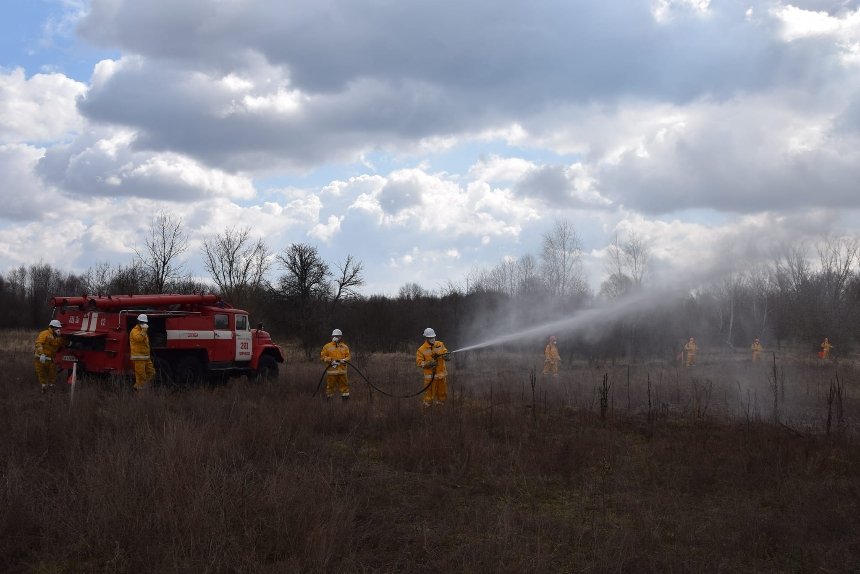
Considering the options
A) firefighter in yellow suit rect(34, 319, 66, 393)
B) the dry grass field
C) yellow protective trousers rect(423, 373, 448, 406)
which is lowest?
the dry grass field

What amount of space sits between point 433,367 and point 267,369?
18.4 feet

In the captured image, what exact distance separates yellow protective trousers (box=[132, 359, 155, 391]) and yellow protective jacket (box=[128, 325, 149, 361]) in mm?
117

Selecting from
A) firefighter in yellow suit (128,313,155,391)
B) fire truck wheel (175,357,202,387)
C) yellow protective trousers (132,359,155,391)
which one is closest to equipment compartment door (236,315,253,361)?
fire truck wheel (175,357,202,387)

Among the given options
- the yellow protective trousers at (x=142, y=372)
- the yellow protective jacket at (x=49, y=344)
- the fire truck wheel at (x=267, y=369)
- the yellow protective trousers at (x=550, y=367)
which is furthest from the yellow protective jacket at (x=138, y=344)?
the yellow protective trousers at (x=550, y=367)

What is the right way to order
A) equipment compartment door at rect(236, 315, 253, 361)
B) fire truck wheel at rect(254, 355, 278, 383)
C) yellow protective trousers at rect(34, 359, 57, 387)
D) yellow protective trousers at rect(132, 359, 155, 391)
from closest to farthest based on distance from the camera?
1. yellow protective trousers at rect(132, 359, 155, 391)
2. yellow protective trousers at rect(34, 359, 57, 387)
3. equipment compartment door at rect(236, 315, 253, 361)
4. fire truck wheel at rect(254, 355, 278, 383)

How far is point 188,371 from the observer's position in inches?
579

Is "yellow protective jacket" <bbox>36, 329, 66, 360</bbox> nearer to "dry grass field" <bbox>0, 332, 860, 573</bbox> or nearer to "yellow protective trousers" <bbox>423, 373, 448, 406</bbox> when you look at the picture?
"dry grass field" <bbox>0, 332, 860, 573</bbox>

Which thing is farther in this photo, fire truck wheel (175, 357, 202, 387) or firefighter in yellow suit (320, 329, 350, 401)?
fire truck wheel (175, 357, 202, 387)

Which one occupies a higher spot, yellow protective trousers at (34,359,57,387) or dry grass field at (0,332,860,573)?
yellow protective trousers at (34,359,57,387)

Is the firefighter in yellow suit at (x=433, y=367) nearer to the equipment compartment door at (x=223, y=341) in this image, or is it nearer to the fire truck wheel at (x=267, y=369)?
the fire truck wheel at (x=267, y=369)

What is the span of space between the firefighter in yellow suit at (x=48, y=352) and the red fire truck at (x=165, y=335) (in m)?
0.17

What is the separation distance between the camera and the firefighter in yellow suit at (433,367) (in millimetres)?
13078

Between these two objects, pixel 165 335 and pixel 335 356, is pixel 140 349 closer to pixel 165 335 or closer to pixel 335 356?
pixel 165 335

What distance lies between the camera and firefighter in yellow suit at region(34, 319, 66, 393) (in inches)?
537
